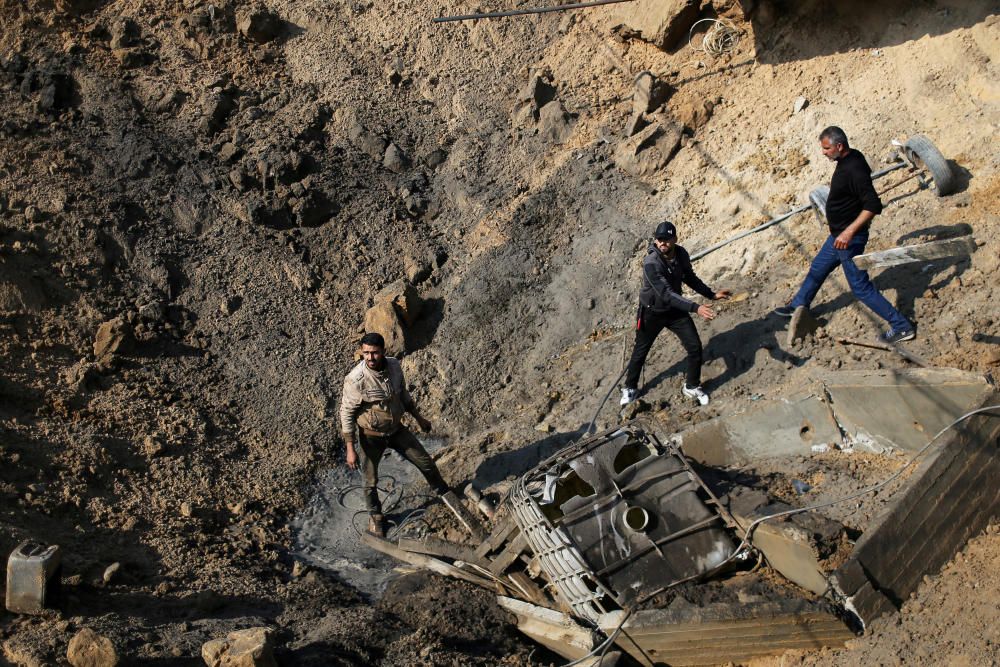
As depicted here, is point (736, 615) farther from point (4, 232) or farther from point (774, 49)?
point (4, 232)

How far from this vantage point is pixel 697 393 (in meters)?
8.12

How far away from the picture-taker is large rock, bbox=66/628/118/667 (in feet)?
17.9

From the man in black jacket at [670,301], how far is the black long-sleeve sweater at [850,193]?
1.11 m

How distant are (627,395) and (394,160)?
5.00m

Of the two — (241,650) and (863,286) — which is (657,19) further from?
(241,650)

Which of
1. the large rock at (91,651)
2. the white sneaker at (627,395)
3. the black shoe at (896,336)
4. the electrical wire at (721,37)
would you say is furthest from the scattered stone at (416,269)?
the large rock at (91,651)

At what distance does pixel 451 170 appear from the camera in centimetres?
1156

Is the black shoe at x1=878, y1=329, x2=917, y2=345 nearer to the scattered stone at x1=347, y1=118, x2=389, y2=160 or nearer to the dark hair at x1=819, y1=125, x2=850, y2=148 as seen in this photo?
the dark hair at x1=819, y1=125, x2=850, y2=148

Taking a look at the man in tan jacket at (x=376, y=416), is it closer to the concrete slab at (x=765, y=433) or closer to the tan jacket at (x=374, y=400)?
the tan jacket at (x=374, y=400)

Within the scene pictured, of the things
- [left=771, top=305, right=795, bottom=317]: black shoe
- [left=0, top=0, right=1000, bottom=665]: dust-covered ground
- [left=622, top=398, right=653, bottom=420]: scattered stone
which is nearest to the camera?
[left=0, top=0, right=1000, bottom=665]: dust-covered ground

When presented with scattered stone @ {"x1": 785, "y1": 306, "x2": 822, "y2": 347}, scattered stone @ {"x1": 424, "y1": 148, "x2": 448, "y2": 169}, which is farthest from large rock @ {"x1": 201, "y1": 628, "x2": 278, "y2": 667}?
scattered stone @ {"x1": 424, "y1": 148, "x2": 448, "y2": 169}

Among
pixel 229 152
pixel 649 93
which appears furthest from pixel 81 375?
pixel 649 93

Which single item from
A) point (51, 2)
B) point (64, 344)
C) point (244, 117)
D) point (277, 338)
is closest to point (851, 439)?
point (277, 338)

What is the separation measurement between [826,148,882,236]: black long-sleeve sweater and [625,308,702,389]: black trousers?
1.46m
